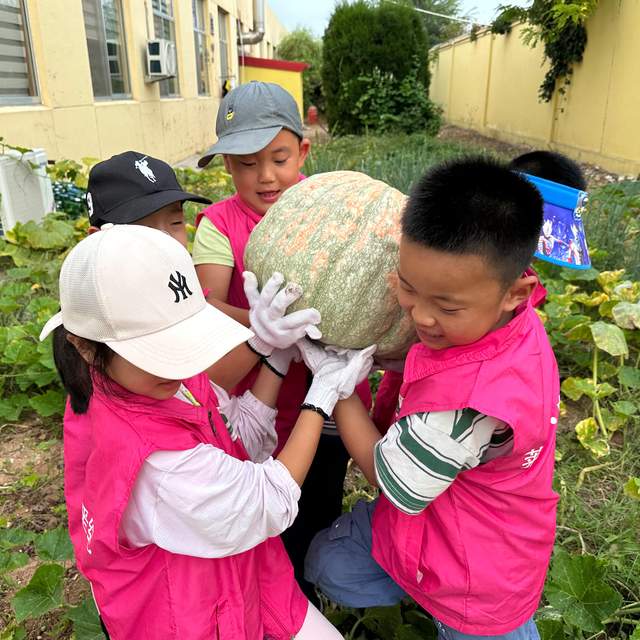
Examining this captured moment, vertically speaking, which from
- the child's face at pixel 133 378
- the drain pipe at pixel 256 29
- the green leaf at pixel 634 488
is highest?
the drain pipe at pixel 256 29

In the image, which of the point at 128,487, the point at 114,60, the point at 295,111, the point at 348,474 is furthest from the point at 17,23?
the point at 128,487

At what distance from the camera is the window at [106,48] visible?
25.2ft

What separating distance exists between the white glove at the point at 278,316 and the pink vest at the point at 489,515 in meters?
0.30

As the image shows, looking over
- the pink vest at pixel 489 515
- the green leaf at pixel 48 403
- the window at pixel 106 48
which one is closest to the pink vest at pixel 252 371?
the pink vest at pixel 489 515

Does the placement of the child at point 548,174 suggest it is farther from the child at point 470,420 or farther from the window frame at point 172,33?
the window frame at point 172,33

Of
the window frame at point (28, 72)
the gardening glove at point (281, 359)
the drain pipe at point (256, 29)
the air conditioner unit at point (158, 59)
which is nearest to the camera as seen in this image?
the gardening glove at point (281, 359)

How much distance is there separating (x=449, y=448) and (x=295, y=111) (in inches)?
56.1

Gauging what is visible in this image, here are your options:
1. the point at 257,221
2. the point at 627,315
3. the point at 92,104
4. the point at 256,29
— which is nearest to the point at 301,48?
the point at 256,29

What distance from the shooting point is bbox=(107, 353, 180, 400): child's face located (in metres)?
1.26

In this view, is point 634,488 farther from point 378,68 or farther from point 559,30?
point 378,68

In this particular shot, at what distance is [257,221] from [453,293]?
3.27ft

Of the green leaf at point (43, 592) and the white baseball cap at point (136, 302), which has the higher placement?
the white baseball cap at point (136, 302)

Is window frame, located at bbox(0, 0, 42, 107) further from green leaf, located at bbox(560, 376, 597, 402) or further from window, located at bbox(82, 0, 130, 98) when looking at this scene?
green leaf, located at bbox(560, 376, 597, 402)

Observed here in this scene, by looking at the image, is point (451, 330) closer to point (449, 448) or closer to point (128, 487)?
point (449, 448)
